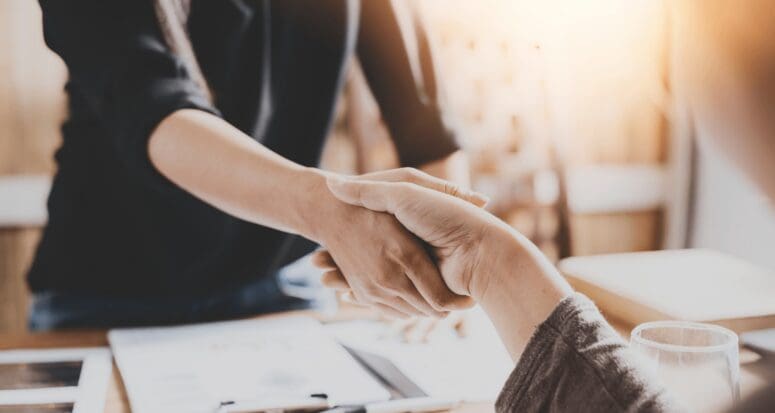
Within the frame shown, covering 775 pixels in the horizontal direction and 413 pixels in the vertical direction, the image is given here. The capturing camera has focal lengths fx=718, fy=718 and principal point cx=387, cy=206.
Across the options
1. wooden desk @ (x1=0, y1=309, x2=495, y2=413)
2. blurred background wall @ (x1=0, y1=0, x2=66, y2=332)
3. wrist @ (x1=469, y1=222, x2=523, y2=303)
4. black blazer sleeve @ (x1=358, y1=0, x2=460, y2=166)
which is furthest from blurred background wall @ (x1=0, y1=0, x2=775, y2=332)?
wrist @ (x1=469, y1=222, x2=523, y2=303)

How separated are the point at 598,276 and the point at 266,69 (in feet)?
1.73

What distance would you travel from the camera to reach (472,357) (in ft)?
2.25

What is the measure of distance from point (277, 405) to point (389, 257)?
0.59 feet

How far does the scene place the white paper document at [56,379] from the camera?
56cm

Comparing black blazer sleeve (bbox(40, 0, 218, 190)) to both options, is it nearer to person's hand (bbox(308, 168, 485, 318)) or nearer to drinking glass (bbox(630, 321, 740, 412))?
person's hand (bbox(308, 168, 485, 318))

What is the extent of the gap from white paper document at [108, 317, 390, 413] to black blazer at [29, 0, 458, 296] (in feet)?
0.72

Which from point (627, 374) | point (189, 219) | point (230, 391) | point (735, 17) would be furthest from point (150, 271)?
point (735, 17)

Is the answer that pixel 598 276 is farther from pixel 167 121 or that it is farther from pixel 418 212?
pixel 167 121

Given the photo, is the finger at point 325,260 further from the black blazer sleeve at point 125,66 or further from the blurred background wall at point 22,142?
the blurred background wall at point 22,142

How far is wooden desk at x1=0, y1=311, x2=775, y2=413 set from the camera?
1.84ft

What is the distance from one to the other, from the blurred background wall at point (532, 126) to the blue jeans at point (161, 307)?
939 millimetres

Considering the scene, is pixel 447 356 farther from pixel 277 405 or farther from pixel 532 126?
pixel 532 126

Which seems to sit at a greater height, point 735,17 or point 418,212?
point 735,17

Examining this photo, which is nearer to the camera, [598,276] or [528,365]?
[528,365]
